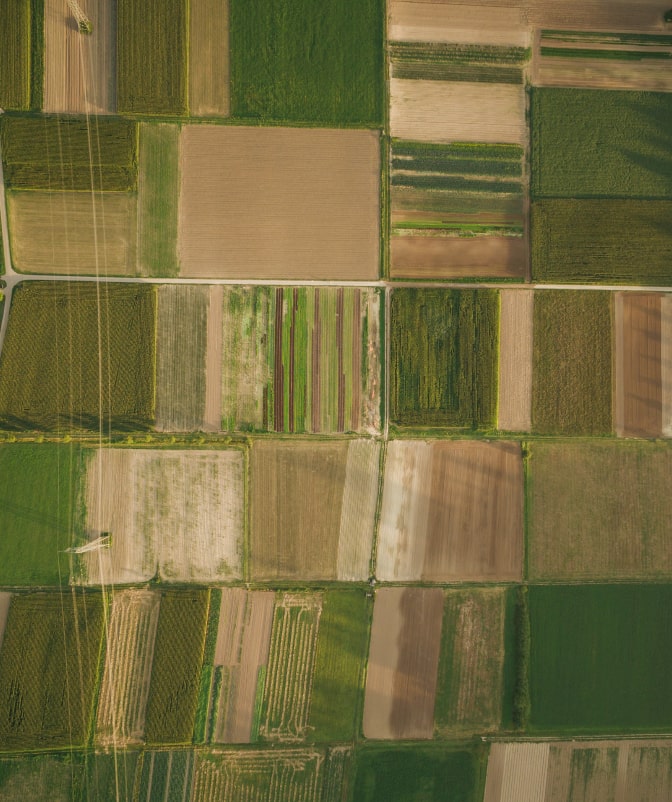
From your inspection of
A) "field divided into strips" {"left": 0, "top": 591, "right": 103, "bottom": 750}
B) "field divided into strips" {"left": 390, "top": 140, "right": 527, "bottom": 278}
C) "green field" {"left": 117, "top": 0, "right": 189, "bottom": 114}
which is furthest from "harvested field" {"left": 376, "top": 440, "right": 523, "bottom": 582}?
"green field" {"left": 117, "top": 0, "right": 189, "bottom": 114}

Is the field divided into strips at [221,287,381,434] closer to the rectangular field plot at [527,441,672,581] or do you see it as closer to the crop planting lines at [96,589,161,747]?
the rectangular field plot at [527,441,672,581]

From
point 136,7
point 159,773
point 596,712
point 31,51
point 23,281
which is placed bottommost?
point 159,773

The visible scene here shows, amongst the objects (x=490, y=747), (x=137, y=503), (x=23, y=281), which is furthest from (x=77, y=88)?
(x=490, y=747)

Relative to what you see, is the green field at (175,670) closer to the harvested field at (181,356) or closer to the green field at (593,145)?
the harvested field at (181,356)

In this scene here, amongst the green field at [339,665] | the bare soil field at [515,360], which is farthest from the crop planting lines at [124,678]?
the bare soil field at [515,360]

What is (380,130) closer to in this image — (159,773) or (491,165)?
(491,165)

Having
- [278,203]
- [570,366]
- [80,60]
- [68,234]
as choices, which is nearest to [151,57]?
[80,60]
